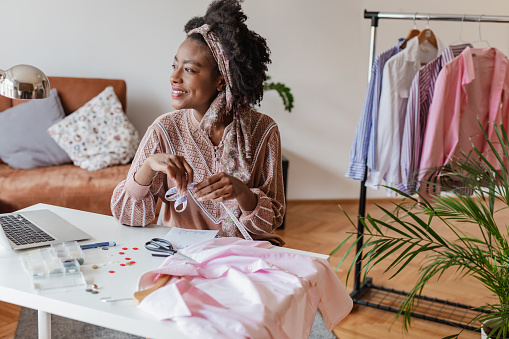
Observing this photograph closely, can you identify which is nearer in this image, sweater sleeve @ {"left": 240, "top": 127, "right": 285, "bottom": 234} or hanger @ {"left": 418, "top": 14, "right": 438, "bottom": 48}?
sweater sleeve @ {"left": 240, "top": 127, "right": 285, "bottom": 234}

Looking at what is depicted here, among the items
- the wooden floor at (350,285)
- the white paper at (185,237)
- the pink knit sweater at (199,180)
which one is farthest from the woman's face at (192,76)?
the wooden floor at (350,285)

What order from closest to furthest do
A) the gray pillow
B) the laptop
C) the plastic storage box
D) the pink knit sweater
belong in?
the plastic storage box → the laptop → the pink knit sweater → the gray pillow

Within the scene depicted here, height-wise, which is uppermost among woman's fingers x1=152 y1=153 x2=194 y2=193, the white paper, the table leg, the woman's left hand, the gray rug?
woman's fingers x1=152 y1=153 x2=194 y2=193

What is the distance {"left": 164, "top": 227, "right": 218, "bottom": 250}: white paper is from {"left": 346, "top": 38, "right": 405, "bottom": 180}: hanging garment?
1320mm

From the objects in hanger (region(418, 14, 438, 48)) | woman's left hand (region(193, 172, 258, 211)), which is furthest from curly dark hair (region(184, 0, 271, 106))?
hanger (region(418, 14, 438, 48))

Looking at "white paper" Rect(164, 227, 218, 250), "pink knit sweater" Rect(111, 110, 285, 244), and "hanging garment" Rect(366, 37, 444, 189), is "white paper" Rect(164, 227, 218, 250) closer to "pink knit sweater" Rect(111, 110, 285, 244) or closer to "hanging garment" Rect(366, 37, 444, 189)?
"pink knit sweater" Rect(111, 110, 285, 244)

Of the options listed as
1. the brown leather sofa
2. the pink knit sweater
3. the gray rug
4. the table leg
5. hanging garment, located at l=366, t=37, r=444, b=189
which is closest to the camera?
the table leg

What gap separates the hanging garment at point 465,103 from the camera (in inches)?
109

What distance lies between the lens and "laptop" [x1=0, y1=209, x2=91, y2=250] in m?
1.60

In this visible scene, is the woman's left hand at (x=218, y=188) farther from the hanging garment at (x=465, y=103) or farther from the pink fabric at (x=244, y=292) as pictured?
the hanging garment at (x=465, y=103)

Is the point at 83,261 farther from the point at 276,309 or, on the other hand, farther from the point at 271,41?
the point at 271,41

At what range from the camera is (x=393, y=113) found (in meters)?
2.85

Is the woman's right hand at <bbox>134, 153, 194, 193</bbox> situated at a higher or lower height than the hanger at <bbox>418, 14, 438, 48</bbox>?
lower

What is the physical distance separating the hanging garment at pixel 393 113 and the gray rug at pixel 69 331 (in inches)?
29.5
